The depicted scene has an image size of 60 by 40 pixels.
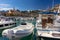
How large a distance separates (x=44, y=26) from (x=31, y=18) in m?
13.1

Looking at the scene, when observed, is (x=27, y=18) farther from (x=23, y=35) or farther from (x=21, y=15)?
(x=23, y=35)

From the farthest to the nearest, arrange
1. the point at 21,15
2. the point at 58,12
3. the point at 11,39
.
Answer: the point at 21,15, the point at 58,12, the point at 11,39

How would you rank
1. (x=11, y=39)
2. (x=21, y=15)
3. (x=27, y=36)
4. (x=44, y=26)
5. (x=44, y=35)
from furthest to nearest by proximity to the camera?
1. (x=21, y=15)
2. (x=44, y=26)
3. (x=27, y=36)
4. (x=11, y=39)
5. (x=44, y=35)

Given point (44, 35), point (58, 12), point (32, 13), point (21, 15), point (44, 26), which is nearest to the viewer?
point (44, 35)

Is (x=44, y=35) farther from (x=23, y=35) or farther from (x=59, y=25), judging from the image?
(x=59, y=25)

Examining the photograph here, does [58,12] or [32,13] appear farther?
[32,13]

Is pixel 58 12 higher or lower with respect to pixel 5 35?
higher

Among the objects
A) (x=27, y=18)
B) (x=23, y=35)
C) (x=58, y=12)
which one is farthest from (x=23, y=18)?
(x=23, y=35)

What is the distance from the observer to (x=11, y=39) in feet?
28.0

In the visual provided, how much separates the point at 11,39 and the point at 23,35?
2.44 feet

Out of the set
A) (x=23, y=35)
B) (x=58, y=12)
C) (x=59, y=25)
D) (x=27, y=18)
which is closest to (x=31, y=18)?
(x=27, y=18)

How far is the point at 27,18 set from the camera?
2402cm

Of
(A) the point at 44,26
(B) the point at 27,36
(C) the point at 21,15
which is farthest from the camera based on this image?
(C) the point at 21,15

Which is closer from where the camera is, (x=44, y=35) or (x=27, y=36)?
(x=44, y=35)
